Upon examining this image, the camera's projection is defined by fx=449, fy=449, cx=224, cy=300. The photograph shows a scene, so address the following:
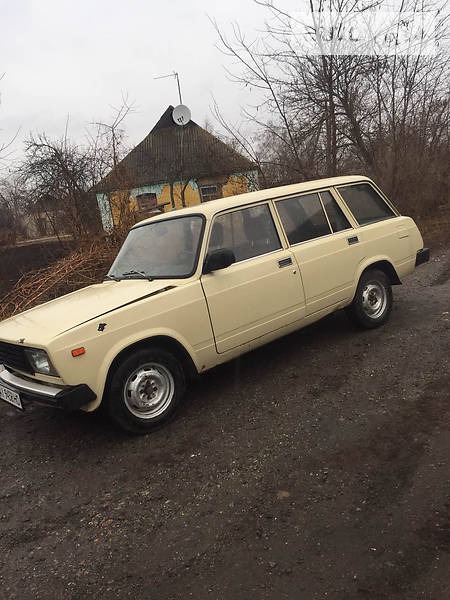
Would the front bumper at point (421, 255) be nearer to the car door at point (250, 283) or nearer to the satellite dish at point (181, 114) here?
the car door at point (250, 283)

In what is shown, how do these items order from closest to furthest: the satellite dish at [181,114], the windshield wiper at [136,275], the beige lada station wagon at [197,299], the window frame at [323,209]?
the beige lada station wagon at [197,299]
the windshield wiper at [136,275]
the window frame at [323,209]
the satellite dish at [181,114]

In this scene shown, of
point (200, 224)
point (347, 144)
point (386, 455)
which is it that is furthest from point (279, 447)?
point (347, 144)

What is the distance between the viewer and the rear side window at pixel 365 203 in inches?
208

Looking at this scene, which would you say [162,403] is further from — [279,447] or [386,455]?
[386,455]

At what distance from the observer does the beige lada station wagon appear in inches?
134

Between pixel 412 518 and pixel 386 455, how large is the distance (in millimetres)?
602

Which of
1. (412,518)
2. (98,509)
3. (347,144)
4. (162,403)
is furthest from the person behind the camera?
(347,144)

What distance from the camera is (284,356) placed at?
5.10 metres

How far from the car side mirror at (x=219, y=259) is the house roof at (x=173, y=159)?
6780mm

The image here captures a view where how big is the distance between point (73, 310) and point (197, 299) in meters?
1.03

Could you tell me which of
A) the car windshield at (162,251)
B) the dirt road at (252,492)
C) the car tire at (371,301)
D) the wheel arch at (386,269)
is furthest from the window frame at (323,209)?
the dirt road at (252,492)

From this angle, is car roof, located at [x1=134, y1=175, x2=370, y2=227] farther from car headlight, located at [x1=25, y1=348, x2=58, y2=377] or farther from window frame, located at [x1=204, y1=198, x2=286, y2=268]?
car headlight, located at [x1=25, y1=348, x2=58, y2=377]

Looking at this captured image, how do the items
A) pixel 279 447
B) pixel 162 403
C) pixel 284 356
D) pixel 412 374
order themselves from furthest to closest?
pixel 284 356, pixel 412 374, pixel 162 403, pixel 279 447

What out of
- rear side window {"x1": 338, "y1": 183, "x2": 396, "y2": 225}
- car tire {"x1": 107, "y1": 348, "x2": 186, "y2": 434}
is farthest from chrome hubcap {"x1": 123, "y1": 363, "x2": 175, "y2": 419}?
rear side window {"x1": 338, "y1": 183, "x2": 396, "y2": 225}
